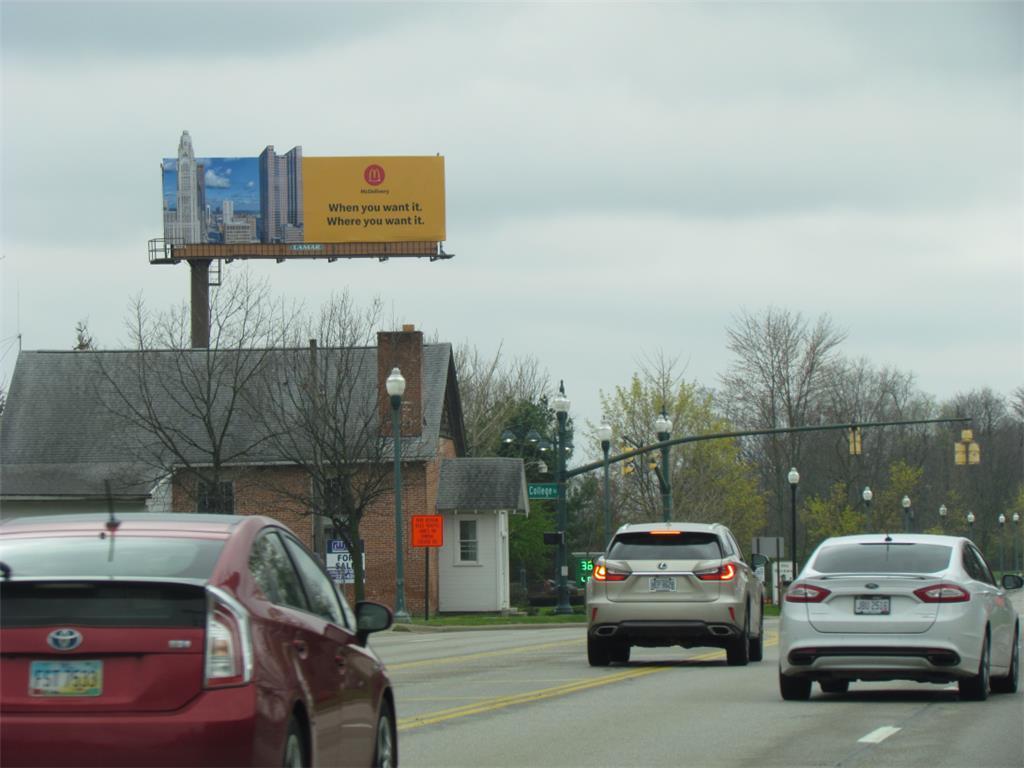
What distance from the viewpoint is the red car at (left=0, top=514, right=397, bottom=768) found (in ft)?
20.5

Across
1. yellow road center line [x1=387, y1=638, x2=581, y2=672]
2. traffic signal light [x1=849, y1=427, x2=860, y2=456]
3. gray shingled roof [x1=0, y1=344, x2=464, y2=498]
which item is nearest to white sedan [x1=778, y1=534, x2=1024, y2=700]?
yellow road center line [x1=387, y1=638, x2=581, y2=672]

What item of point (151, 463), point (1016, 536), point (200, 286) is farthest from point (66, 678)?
point (1016, 536)

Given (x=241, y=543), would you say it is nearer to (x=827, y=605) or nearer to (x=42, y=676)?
(x=42, y=676)

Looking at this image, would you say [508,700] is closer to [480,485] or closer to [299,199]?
[480,485]

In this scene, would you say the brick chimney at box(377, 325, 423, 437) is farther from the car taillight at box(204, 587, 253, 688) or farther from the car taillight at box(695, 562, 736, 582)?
the car taillight at box(204, 587, 253, 688)

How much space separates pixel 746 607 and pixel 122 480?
34063mm

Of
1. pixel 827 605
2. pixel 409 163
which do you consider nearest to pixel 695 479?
pixel 409 163

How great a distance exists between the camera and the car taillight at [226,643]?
6.37 metres

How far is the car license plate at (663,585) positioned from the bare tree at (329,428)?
25.6 meters

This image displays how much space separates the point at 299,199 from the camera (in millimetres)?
77812

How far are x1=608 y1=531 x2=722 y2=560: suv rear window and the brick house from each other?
1164 inches

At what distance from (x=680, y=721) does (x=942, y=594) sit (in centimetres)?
278

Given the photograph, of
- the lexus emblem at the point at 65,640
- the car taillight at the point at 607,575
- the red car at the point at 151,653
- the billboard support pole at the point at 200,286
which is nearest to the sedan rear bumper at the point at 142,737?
the red car at the point at 151,653

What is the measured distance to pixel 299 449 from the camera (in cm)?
4891
